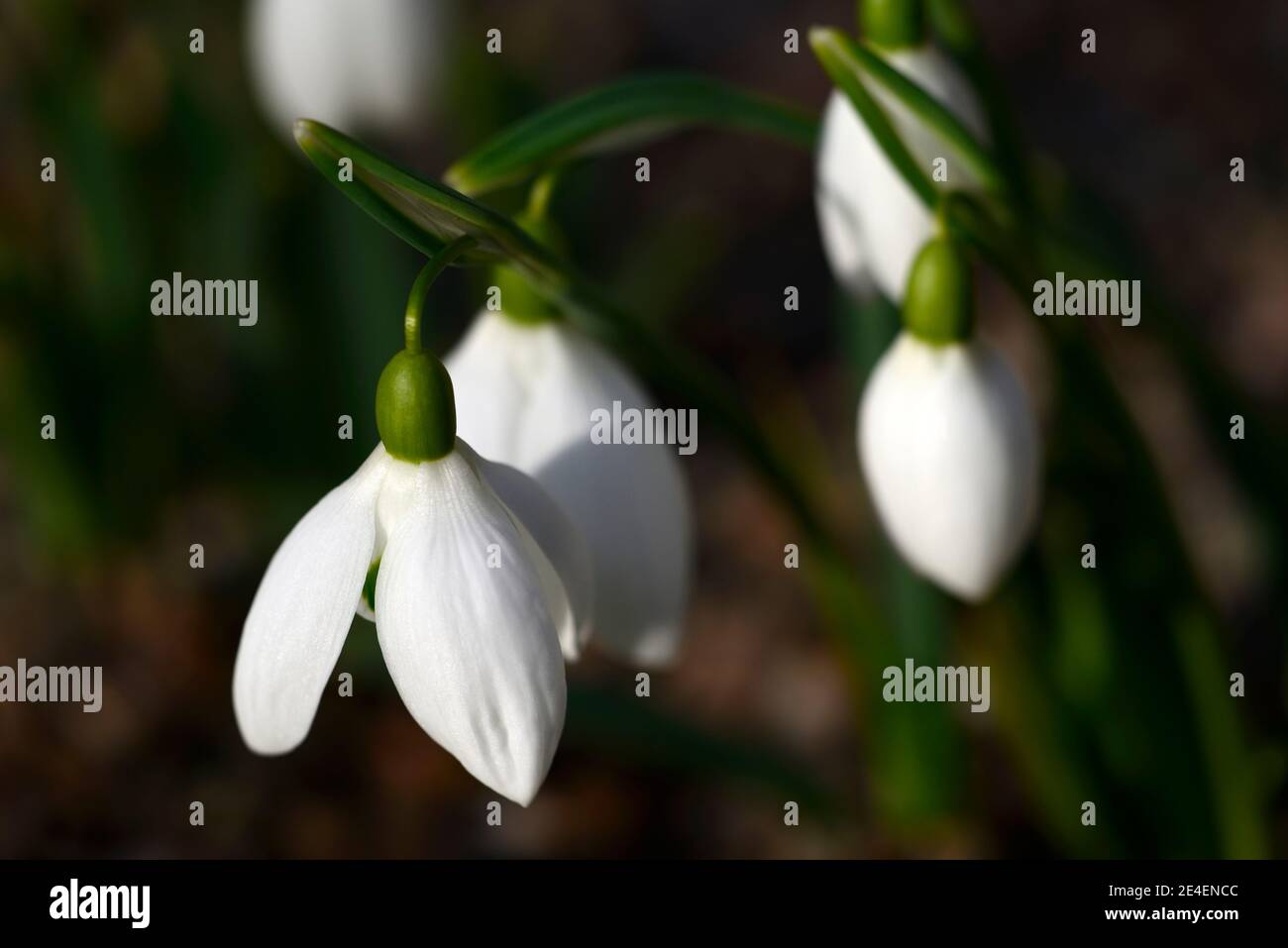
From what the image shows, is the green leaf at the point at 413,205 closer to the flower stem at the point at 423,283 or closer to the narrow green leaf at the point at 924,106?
the flower stem at the point at 423,283

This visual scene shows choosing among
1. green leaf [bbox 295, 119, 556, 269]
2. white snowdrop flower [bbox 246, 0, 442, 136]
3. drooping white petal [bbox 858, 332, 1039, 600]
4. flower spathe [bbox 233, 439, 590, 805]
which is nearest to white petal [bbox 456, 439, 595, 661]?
flower spathe [bbox 233, 439, 590, 805]

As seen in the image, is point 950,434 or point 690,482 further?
point 690,482

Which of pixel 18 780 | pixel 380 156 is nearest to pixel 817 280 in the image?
pixel 18 780

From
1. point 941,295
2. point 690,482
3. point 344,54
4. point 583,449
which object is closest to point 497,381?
point 583,449

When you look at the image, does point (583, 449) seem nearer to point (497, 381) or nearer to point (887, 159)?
point (497, 381)

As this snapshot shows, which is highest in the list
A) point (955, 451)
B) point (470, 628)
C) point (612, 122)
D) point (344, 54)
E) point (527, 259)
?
point (344, 54)
